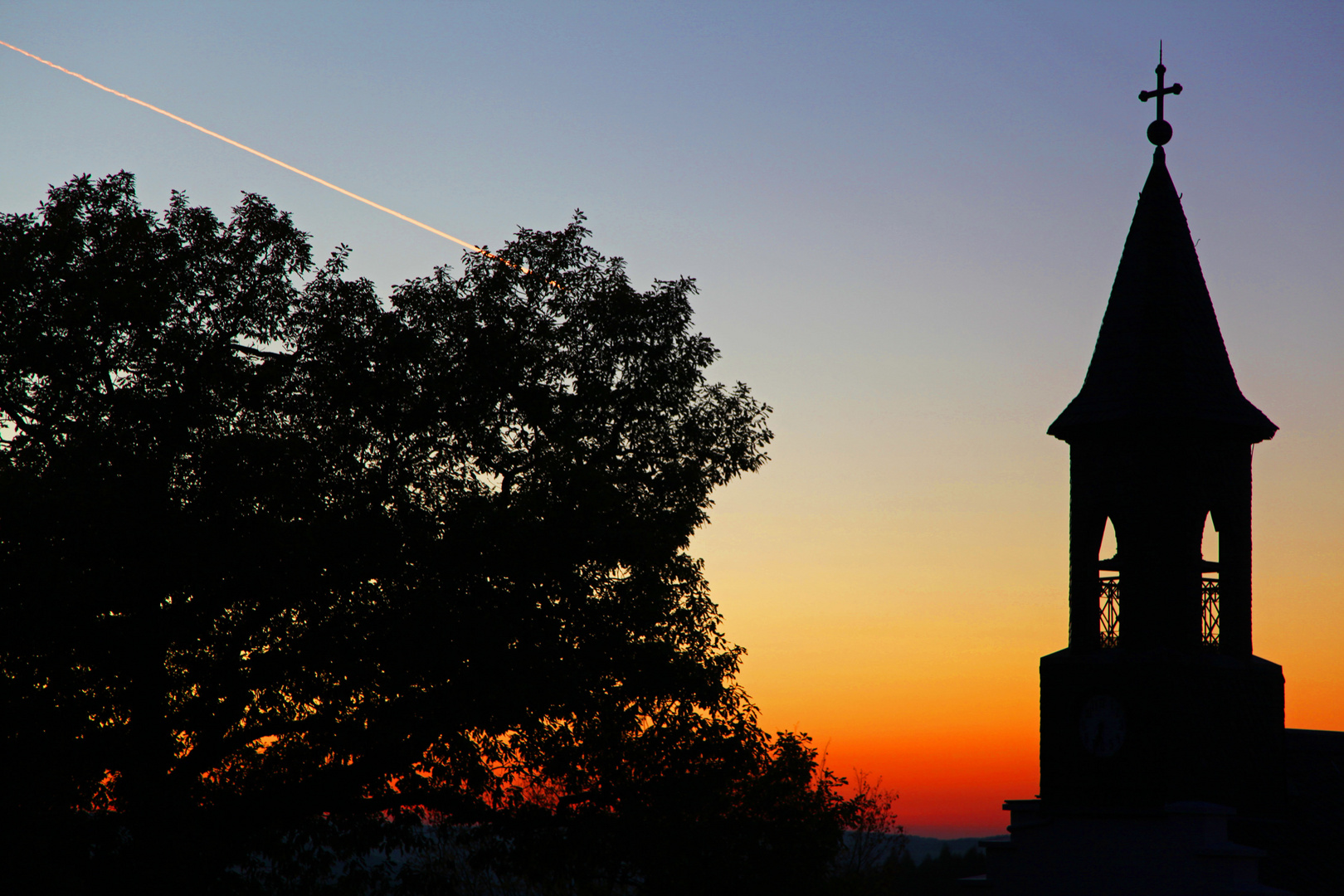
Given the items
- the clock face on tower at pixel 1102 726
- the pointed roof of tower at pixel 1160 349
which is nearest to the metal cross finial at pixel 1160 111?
the pointed roof of tower at pixel 1160 349

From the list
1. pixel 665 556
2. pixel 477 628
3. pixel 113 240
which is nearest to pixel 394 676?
pixel 477 628

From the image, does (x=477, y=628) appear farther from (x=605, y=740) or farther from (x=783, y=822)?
(x=783, y=822)

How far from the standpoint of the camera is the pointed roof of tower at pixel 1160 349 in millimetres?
Answer: 20266

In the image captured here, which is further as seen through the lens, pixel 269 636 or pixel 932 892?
pixel 932 892

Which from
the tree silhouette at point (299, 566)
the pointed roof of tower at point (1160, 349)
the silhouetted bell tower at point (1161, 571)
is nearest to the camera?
the tree silhouette at point (299, 566)

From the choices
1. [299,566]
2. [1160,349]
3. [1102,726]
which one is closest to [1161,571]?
[1102,726]

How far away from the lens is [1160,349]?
819 inches

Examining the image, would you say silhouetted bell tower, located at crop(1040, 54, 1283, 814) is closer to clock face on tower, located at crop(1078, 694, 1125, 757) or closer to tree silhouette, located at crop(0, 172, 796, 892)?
clock face on tower, located at crop(1078, 694, 1125, 757)

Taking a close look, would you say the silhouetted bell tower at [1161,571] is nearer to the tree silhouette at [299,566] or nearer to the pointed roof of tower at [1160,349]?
the pointed roof of tower at [1160,349]

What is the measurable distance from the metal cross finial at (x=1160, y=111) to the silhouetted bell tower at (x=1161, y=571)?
671 mm

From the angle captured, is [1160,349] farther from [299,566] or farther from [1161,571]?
[299,566]

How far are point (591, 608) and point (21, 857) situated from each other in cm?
778

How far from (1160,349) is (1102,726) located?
6001 mm

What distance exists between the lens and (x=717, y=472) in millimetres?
22375
